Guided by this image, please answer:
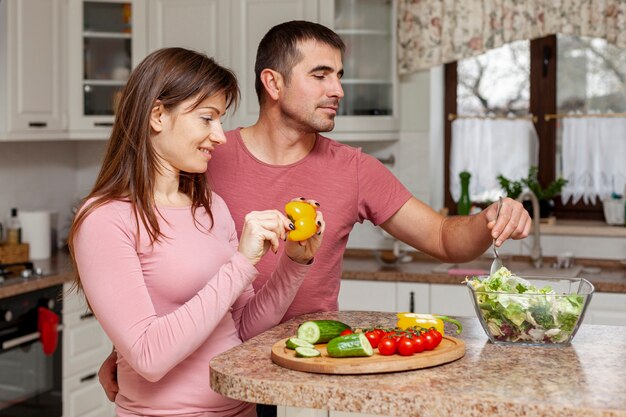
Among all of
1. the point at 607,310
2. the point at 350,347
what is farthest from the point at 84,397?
the point at 350,347

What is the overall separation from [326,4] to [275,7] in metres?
0.24

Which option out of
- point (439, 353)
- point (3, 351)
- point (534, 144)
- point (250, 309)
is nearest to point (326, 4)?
point (534, 144)

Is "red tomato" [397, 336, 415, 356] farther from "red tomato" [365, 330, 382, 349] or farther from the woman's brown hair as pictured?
the woman's brown hair

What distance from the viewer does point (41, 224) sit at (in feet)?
15.1

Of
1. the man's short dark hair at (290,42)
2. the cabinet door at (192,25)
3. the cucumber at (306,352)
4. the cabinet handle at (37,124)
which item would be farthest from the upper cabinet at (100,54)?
the cucumber at (306,352)

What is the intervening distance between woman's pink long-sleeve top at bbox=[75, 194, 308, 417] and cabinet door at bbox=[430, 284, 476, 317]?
2.17 metres

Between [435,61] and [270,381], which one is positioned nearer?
[270,381]

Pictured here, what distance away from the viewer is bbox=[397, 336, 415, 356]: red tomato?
1.74m

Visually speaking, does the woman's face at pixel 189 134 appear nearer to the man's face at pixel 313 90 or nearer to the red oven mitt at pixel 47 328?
the man's face at pixel 313 90

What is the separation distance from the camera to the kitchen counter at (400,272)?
3.93 metres

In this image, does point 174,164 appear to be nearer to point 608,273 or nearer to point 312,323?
point 312,323

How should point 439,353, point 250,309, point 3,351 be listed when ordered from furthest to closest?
point 3,351
point 250,309
point 439,353

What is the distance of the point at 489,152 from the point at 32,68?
2.31 meters

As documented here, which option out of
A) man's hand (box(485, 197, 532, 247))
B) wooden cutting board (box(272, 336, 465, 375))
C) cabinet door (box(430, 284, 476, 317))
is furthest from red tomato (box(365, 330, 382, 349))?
cabinet door (box(430, 284, 476, 317))
